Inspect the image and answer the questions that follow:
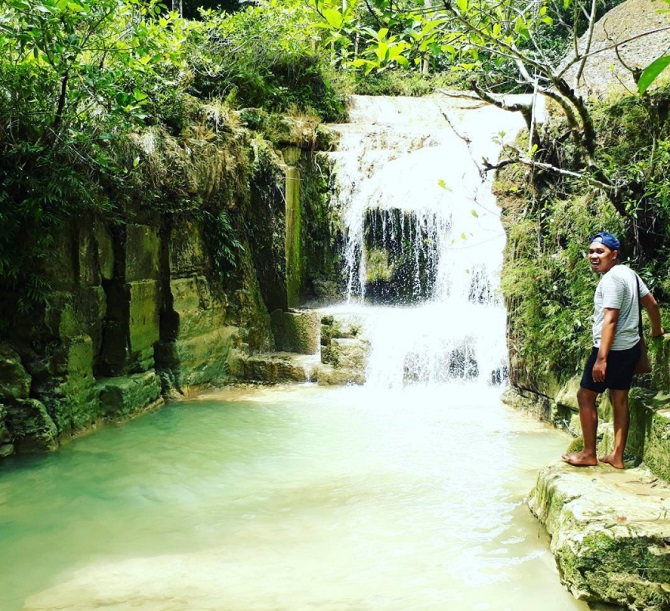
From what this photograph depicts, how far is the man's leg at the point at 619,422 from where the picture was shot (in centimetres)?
395

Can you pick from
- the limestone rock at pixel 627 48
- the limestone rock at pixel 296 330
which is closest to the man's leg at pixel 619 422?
the limestone rock at pixel 627 48

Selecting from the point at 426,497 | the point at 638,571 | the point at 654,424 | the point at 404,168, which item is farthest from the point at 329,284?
the point at 638,571

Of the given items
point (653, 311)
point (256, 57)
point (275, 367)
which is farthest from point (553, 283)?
point (256, 57)

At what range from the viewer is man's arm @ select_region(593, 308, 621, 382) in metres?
3.82

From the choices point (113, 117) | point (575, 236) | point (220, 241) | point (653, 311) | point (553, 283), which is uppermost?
point (113, 117)

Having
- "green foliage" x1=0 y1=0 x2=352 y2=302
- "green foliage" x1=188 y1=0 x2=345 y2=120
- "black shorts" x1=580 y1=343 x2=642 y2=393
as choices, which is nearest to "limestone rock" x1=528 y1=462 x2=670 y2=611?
"black shorts" x1=580 y1=343 x2=642 y2=393

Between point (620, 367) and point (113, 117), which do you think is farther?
point (113, 117)

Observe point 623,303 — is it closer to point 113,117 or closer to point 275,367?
point 113,117

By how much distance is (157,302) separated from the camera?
7.99m

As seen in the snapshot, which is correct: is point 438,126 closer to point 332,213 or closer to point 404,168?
point 404,168

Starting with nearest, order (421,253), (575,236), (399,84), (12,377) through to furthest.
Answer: (12,377) < (575,236) < (421,253) < (399,84)

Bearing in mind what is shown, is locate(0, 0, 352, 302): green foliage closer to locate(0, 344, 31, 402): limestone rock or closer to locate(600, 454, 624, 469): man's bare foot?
locate(0, 344, 31, 402): limestone rock

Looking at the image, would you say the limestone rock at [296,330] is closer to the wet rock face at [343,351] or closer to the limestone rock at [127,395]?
the wet rock face at [343,351]

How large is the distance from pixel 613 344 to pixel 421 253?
18.9 ft
